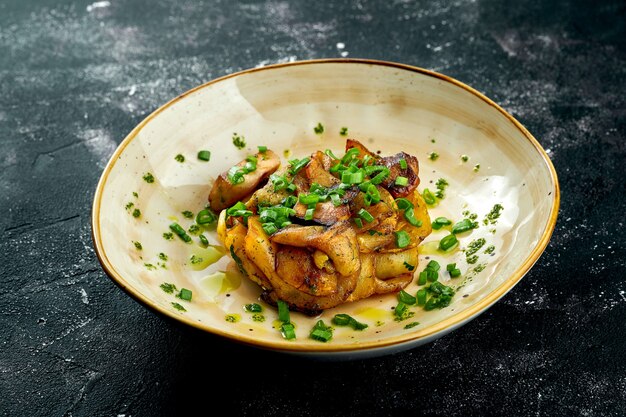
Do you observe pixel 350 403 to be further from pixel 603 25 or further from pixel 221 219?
pixel 603 25

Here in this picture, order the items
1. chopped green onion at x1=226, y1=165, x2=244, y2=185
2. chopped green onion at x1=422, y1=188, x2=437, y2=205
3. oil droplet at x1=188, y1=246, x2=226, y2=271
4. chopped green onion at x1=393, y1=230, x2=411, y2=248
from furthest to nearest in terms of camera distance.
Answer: chopped green onion at x1=422, y1=188, x2=437, y2=205 → chopped green onion at x1=226, y1=165, x2=244, y2=185 → oil droplet at x1=188, y1=246, x2=226, y2=271 → chopped green onion at x1=393, y1=230, x2=411, y2=248

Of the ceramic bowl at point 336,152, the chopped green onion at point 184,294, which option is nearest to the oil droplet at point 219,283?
the ceramic bowl at point 336,152

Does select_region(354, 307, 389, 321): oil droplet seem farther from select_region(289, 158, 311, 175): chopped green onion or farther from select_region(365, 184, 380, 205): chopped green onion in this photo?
select_region(289, 158, 311, 175): chopped green onion

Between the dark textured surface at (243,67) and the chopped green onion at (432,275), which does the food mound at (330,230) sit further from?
the dark textured surface at (243,67)

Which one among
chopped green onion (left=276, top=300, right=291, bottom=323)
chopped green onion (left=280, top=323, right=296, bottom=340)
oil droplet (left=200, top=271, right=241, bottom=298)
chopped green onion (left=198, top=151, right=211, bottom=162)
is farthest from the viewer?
chopped green onion (left=198, top=151, right=211, bottom=162)

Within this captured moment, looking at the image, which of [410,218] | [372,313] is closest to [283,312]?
[372,313]

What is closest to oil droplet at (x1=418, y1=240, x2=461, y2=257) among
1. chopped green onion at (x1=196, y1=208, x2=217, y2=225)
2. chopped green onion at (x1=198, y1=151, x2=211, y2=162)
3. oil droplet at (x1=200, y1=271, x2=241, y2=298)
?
oil droplet at (x1=200, y1=271, x2=241, y2=298)

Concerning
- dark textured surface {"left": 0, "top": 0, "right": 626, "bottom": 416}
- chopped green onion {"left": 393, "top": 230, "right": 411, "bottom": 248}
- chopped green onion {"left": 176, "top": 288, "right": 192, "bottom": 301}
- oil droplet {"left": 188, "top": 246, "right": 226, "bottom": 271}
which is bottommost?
dark textured surface {"left": 0, "top": 0, "right": 626, "bottom": 416}
